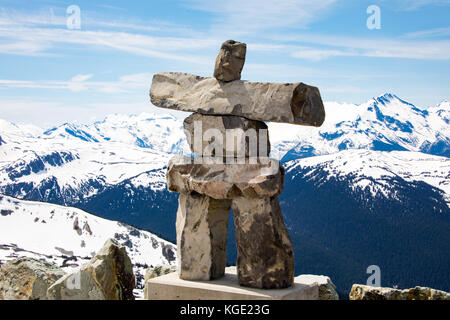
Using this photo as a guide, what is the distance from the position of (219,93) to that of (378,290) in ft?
29.0

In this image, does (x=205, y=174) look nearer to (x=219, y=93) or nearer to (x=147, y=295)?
(x=219, y=93)

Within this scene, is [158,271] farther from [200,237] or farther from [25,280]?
[25,280]

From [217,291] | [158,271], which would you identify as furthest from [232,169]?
[158,271]

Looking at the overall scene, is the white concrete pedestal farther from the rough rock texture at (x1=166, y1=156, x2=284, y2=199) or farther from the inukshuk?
the rough rock texture at (x1=166, y1=156, x2=284, y2=199)

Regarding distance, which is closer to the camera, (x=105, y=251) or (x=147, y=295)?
(x=147, y=295)

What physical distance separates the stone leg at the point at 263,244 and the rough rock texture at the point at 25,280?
7665mm

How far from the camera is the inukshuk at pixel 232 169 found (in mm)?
18500

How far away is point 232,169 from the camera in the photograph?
19.0 metres

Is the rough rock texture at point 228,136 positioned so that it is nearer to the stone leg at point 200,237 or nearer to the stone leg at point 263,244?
the stone leg at point 263,244

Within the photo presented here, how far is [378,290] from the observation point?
2123 cm

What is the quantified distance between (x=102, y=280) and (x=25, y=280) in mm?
2906

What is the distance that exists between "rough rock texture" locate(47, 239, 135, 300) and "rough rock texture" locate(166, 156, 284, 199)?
164 inches

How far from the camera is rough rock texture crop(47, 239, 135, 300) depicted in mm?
20875

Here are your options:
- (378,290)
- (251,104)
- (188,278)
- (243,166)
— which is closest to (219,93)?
(251,104)
